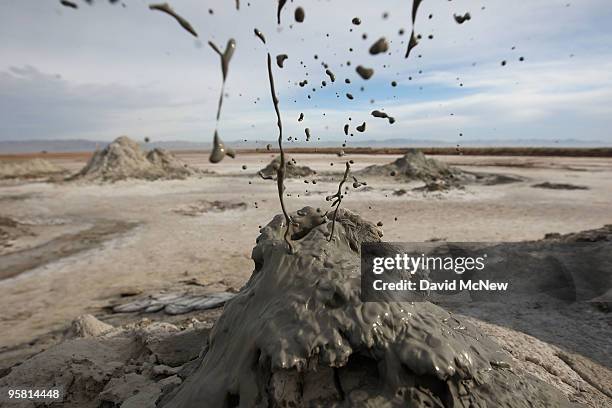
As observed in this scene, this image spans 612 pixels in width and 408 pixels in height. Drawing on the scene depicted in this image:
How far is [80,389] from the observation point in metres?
3.39

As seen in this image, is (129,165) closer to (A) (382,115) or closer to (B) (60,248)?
(B) (60,248)

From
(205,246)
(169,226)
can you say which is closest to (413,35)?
(205,246)

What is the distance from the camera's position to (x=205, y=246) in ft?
30.7

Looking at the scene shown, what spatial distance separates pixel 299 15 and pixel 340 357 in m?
1.93

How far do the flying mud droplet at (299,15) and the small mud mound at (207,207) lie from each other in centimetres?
1100

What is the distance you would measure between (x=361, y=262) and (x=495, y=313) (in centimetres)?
280

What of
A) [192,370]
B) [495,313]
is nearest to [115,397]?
[192,370]

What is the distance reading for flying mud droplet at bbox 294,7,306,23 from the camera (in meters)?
2.49

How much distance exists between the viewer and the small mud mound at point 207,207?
13430 millimetres

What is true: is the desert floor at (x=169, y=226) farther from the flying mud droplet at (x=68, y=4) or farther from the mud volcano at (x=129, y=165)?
the flying mud droplet at (x=68, y=4)

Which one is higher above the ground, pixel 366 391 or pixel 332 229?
pixel 332 229

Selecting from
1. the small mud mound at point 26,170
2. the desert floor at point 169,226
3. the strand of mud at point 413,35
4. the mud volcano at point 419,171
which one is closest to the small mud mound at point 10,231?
the desert floor at point 169,226

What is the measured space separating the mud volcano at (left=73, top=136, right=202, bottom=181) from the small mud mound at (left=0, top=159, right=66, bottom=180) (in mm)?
5541

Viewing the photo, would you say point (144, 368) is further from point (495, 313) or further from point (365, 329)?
point (495, 313)
